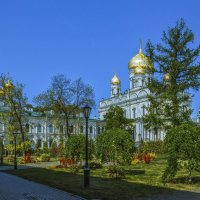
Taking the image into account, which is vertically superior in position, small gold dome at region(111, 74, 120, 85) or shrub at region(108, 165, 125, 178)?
small gold dome at region(111, 74, 120, 85)

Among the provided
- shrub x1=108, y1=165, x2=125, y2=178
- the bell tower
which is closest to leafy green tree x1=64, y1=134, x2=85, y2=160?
shrub x1=108, y1=165, x2=125, y2=178

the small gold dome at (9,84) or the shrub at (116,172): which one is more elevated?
the small gold dome at (9,84)

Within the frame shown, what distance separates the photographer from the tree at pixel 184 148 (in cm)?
1719

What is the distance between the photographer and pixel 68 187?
1725 cm

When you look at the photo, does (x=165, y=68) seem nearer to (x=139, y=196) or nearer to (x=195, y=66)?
(x=195, y=66)

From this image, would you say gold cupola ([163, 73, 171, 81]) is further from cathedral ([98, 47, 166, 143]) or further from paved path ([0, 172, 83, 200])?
cathedral ([98, 47, 166, 143])

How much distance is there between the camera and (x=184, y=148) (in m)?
17.2

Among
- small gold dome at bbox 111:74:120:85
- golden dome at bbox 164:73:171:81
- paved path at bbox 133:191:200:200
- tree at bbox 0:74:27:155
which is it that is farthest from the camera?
small gold dome at bbox 111:74:120:85

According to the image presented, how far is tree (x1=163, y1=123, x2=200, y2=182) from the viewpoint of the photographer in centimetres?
1719

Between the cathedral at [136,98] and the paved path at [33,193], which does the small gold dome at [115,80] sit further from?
the paved path at [33,193]

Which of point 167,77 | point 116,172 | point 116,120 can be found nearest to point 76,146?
point 116,172

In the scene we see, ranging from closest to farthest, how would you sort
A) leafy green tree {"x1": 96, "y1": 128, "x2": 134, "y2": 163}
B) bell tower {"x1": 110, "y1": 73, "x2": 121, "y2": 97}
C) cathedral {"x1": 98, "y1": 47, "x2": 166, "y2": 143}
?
leafy green tree {"x1": 96, "y1": 128, "x2": 134, "y2": 163} < cathedral {"x1": 98, "y1": 47, "x2": 166, "y2": 143} < bell tower {"x1": 110, "y1": 73, "x2": 121, "y2": 97}

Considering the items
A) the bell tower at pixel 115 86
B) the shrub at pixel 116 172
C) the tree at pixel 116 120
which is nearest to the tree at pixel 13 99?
the tree at pixel 116 120

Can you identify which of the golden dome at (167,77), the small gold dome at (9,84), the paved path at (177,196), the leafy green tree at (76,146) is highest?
the small gold dome at (9,84)
